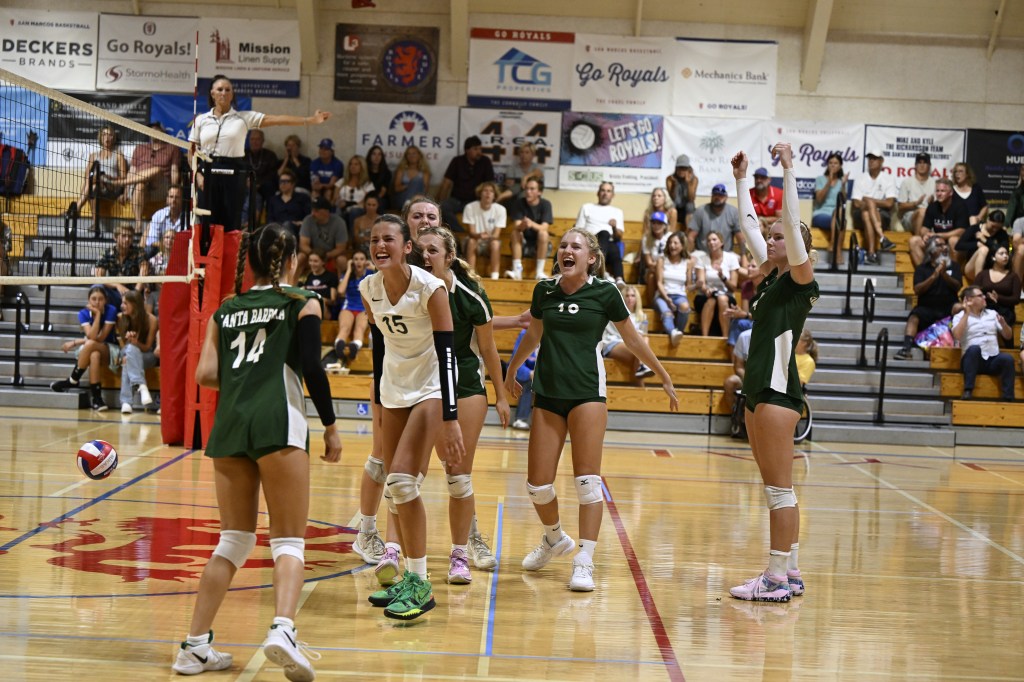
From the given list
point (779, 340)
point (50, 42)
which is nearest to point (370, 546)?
point (779, 340)

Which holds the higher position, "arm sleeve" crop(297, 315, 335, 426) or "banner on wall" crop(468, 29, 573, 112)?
"banner on wall" crop(468, 29, 573, 112)

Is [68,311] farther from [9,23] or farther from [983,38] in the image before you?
[983,38]

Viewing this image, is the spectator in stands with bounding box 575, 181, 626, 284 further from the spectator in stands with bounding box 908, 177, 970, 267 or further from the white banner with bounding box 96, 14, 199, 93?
the white banner with bounding box 96, 14, 199, 93

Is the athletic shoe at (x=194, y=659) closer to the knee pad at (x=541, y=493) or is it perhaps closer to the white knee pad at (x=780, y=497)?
the knee pad at (x=541, y=493)

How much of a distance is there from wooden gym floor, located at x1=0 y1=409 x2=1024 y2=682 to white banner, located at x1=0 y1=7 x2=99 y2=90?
912 centimetres

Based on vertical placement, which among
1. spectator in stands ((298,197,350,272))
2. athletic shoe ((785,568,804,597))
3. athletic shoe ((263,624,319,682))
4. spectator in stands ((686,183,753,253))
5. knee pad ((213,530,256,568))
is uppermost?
spectator in stands ((686,183,753,253))

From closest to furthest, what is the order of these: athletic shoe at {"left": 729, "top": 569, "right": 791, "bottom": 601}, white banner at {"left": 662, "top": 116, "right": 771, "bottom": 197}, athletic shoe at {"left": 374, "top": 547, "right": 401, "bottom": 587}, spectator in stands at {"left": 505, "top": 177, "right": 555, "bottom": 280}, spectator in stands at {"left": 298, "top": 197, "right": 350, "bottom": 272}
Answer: athletic shoe at {"left": 374, "top": 547, "right": 401, "bottom": 587}
athletic shoe at {"left": 729, "top": 569, "right": 791, "bottom": 601}
spectator in stands at {"left": 298, "top": 197, "right": 350, "bottom": 272}
spectator in stands at {"left": 505, "top": 177, "right": 555, "bottom": 280}
white banner at {"left": 662, "top": 116, "right": 771, "bottom": 197}

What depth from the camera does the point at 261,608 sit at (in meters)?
5.10

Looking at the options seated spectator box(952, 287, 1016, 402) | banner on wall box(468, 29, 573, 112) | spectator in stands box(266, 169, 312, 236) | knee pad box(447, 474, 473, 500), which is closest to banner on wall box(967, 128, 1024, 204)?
seated spectator box(952, 287, 1016, 402)

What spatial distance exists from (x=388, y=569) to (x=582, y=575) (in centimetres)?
100

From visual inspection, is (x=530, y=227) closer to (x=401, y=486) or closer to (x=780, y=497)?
(x=780, y=497)

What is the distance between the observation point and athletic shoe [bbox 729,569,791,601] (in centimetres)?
557

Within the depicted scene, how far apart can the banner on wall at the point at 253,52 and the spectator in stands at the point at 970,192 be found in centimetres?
992

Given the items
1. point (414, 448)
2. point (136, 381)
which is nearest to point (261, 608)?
point (414, 448)
